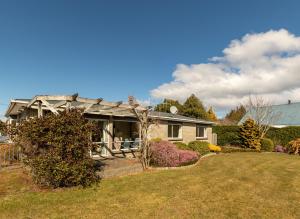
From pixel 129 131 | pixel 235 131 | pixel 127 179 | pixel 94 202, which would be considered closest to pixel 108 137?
pixel 129 131

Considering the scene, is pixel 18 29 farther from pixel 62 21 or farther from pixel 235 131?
pixel 235 131

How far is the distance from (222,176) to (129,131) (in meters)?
11.0

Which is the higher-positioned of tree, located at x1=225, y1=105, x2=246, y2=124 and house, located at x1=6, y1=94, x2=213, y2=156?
tree, located at x1=225, y1=105, x2=246, y2=124

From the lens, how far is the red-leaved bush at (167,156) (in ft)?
44.9

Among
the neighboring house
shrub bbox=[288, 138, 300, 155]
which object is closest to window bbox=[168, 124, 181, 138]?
shrub bbox=[288, 138, 300, 155]

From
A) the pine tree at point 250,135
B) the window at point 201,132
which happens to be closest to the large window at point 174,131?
the window at point 201,132

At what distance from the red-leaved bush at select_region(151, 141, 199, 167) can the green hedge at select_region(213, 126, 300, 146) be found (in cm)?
1515

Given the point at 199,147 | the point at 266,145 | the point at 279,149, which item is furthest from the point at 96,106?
the point at 279,149

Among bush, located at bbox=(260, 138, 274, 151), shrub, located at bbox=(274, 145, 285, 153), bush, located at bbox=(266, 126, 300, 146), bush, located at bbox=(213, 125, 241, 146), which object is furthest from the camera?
bush, located at bbox=(213, 125, 241, 146)

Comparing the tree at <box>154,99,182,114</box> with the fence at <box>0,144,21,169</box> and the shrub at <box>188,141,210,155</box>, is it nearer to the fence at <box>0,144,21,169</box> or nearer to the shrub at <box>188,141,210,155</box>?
the shrub at <box>188,141,210,155</box>

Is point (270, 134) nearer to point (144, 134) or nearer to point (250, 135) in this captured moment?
point (250, 135)

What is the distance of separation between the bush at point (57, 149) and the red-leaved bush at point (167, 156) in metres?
5.69

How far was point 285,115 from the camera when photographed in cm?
3625

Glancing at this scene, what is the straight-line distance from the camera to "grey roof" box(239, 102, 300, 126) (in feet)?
112
